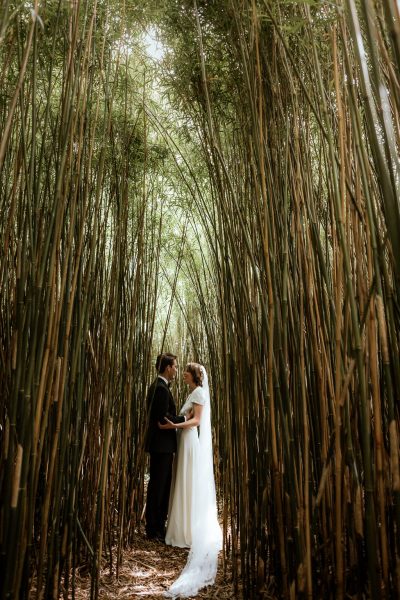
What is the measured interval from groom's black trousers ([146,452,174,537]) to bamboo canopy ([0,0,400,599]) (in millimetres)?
658

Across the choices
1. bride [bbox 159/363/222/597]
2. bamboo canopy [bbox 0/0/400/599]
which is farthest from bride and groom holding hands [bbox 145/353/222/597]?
bamboo canopy [bbox 0/0/400/599]

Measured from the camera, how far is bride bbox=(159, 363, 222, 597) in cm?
241

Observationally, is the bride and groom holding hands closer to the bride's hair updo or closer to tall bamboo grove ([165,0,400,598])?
the bride's hair updo

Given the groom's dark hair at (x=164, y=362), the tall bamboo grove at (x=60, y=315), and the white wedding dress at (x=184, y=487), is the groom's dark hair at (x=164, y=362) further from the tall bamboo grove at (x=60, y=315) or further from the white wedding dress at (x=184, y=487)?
the tall bamboo grove at (x=60, y=315)

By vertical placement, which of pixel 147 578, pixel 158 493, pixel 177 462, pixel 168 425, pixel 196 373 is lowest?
pixel 147 578

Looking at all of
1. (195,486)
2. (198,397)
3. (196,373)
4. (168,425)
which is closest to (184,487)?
(195,486)

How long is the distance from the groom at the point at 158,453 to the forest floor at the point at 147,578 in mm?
186

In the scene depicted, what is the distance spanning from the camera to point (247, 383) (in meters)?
1.60

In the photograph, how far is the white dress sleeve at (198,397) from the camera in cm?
302

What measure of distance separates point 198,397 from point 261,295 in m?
1.77

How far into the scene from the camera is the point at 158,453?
293cm

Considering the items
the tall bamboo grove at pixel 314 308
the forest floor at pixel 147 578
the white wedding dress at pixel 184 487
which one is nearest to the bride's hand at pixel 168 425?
the white wedding dress at pixel 184 487

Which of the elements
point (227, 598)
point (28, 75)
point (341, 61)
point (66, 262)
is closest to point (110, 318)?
point (66, 262)

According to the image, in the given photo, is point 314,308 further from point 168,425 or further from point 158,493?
point 158,493
